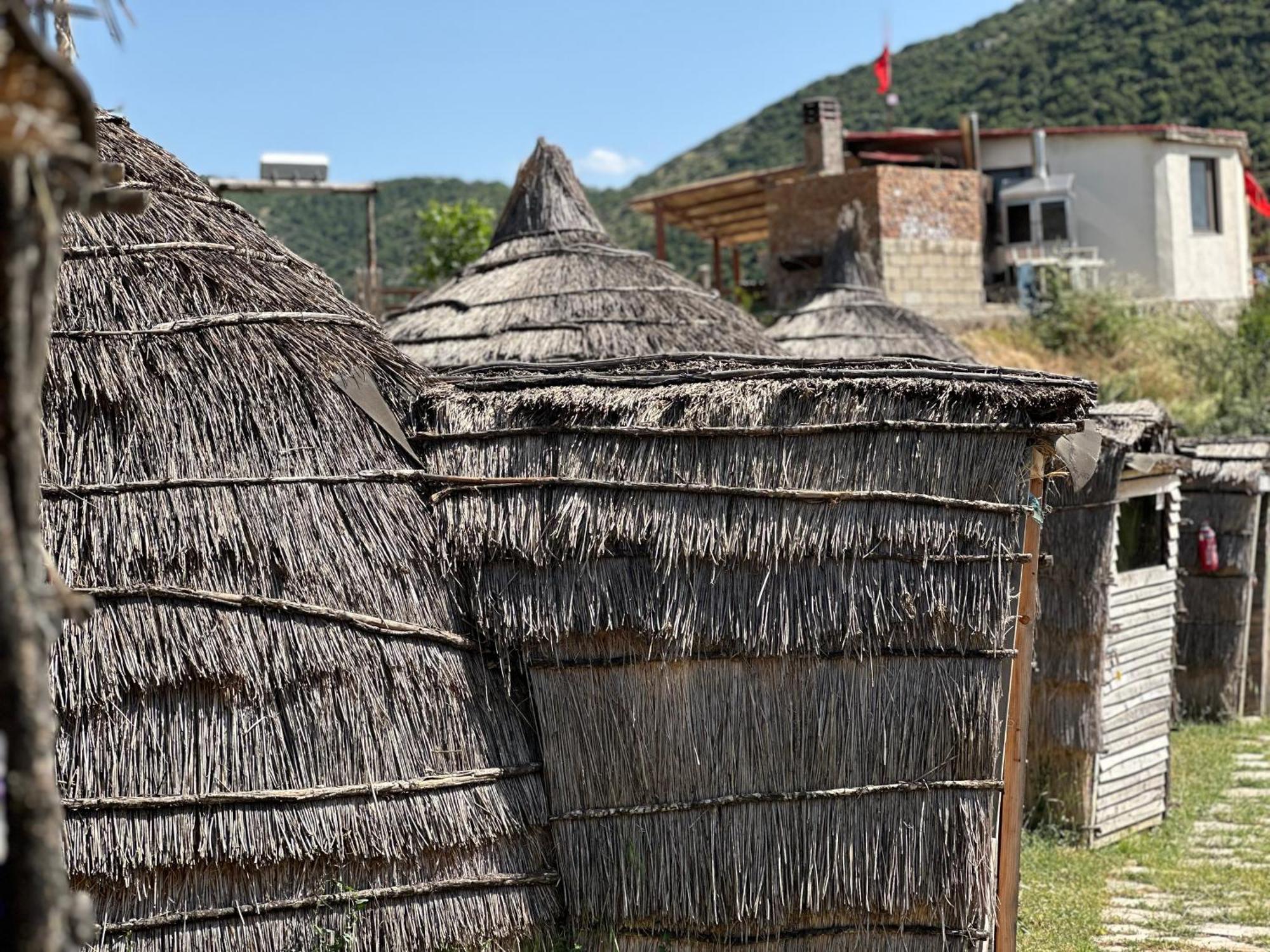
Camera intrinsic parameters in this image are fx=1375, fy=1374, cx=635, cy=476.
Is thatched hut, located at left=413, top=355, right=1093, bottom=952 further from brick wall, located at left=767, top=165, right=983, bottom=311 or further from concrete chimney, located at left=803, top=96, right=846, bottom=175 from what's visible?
concrete chimney, located at left=803, top=96, right=846, bottom=175

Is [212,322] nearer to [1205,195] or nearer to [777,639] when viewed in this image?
[777,639]

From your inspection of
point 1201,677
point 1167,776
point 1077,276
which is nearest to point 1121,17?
point 1077,276

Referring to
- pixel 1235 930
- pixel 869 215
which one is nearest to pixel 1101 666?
pixel 1235 930

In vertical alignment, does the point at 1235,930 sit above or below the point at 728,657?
below

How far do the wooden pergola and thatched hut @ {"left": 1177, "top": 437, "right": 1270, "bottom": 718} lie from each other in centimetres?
1249

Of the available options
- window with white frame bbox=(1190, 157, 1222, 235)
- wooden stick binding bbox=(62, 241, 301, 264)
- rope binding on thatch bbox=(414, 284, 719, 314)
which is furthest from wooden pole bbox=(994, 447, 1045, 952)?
window with white frame bbox=(1190, 157, 1222, 235)

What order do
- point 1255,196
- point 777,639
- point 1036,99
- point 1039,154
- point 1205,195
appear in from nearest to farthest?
point 777,639
point 1039,154
point 1205,195
point 1255,196
point 1036,99

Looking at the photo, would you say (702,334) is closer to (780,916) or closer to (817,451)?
(817,451)

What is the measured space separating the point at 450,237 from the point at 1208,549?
13.6 m

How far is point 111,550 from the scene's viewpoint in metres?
4.50

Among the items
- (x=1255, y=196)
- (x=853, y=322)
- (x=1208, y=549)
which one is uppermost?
(x=1255, y=196)

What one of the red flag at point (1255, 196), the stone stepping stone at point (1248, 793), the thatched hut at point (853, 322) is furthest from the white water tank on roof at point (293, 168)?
the red flag at point (1255, 196)

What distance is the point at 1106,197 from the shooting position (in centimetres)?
2578

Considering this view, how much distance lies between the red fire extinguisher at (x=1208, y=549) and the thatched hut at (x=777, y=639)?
6637 millimetres
